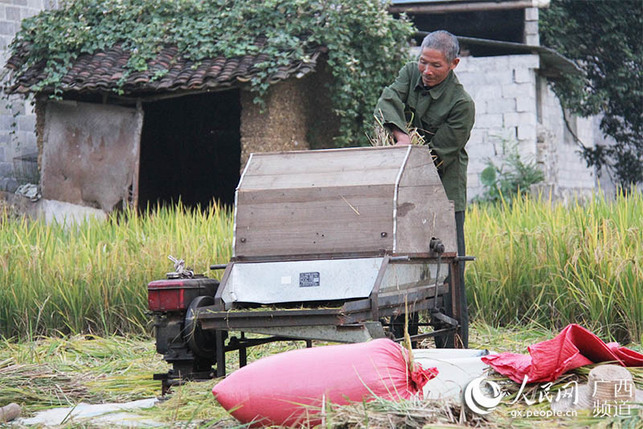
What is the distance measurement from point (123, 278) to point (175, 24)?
6.09 meters

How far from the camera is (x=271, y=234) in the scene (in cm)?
469

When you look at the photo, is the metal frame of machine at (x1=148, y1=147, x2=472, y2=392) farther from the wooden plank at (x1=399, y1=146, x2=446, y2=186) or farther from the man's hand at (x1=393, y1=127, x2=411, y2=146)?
the man's hand at (x1=393, y1=127, x2=411, y2=146)

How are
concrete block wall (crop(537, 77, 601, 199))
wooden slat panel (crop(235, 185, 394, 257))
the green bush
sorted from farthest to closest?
concrete block wall (crop(537, 77, 601, 199)), the green bush, wooden slat panel (crop(235, 185, 394, 257))

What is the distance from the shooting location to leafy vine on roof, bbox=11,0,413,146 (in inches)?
484

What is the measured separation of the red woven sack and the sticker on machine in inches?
30.6

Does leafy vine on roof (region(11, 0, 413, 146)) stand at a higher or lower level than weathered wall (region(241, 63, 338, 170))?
higher

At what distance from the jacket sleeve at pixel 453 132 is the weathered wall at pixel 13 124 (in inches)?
385

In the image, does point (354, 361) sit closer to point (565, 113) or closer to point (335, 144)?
point (335, 144)

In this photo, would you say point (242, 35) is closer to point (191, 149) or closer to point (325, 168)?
point (191, 149)

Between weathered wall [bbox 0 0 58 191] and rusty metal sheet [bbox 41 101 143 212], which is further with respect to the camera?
weathered wall [bbox 0 0 58 191]

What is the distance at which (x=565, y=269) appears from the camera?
6.80 m

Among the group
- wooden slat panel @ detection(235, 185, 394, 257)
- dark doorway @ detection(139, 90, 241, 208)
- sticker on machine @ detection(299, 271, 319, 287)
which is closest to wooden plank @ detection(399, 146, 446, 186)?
wooden slat panel @ detection(235, 185, 394, 257)

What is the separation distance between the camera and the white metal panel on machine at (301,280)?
4473mm

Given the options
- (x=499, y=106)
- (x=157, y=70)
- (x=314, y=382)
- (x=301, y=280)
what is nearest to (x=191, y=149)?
(x=157, y=70)
